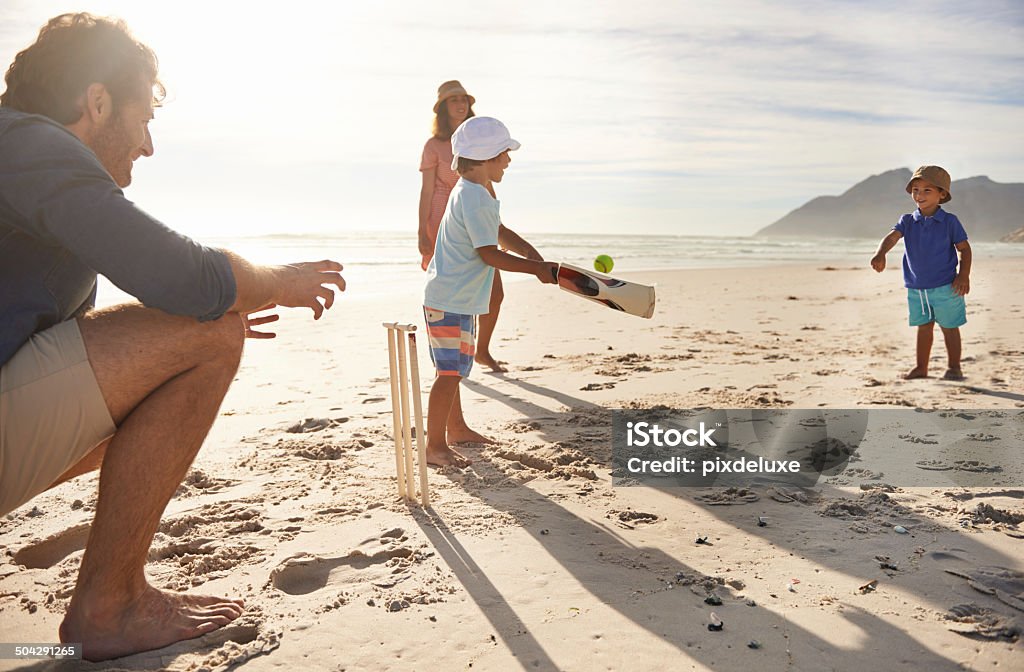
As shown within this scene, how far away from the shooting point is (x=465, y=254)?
3887 mm

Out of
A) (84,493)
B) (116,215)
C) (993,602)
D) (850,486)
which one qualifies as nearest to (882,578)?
(993,602)

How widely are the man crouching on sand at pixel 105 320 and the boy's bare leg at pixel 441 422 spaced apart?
159 cm

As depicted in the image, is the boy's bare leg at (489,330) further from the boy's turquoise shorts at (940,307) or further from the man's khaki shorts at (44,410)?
the man's khaki shorts at (44,410)

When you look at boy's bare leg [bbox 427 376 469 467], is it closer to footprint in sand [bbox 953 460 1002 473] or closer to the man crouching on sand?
the man crouching on sand

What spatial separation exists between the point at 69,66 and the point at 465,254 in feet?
6.73

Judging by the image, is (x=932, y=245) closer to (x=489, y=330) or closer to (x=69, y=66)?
(x=489, y=330)

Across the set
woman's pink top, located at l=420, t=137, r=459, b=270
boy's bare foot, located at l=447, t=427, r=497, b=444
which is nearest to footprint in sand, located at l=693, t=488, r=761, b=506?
boy's bare foot, located at l=447, t=427, r=497, b=444

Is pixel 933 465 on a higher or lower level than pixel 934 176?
lower

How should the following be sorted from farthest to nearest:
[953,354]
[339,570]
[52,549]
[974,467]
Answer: [953,354], [974,467], [52,549], [339,570]

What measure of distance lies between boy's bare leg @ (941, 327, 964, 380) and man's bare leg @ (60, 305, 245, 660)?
5.23 meters

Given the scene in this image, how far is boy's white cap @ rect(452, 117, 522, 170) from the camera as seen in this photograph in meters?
3.88

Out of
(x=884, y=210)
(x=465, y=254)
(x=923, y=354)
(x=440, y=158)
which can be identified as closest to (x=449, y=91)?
(x=440, y=158)

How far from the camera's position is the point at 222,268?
208cm

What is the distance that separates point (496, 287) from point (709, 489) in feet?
9.22
